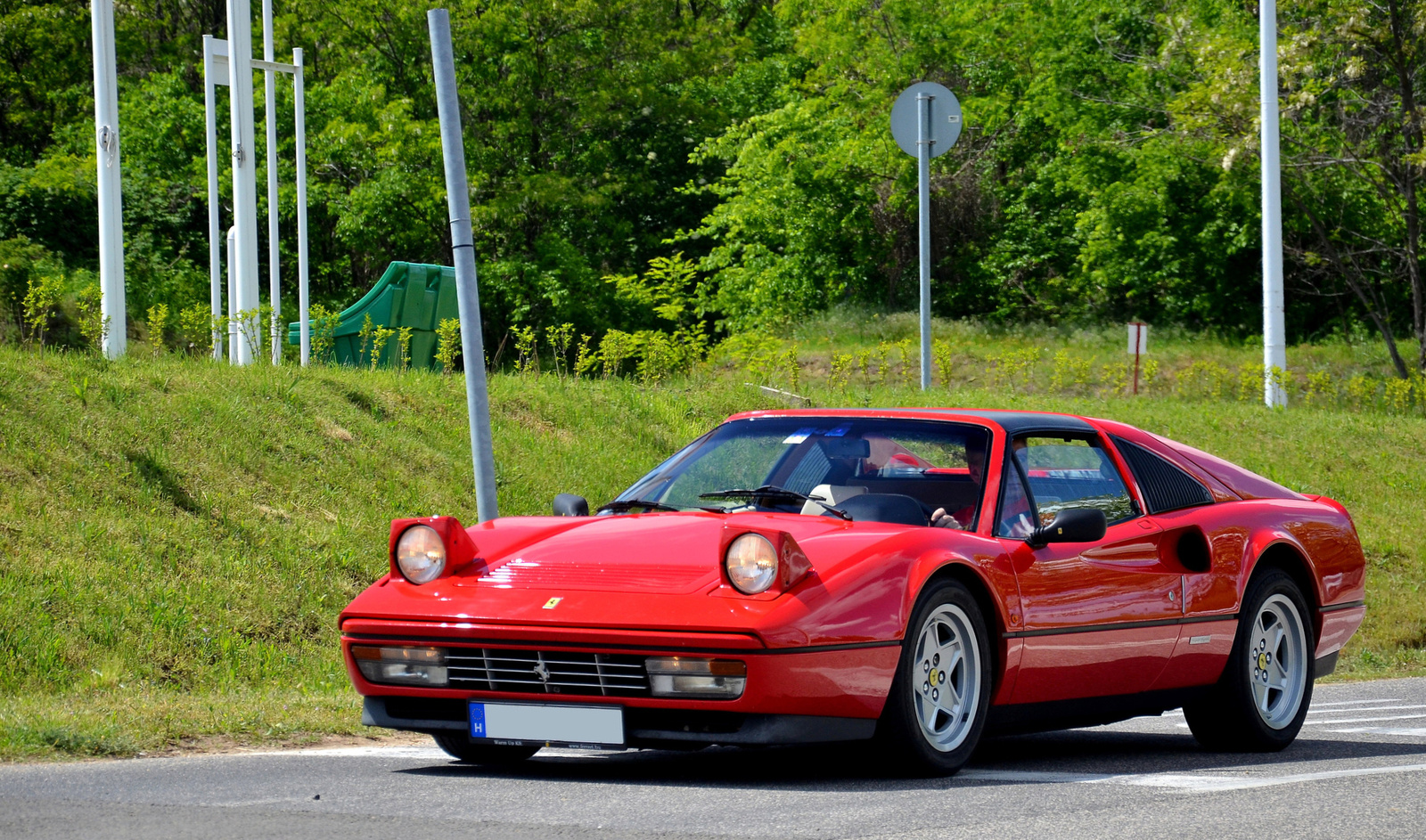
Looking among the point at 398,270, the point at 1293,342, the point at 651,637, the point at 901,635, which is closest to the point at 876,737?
the point at 901,635

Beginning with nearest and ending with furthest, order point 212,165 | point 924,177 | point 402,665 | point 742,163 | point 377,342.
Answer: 1. point 402,665
2. point 924,177
3. point 377,342
4. point 212,165
5. point 742,163

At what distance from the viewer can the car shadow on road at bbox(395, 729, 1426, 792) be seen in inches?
216

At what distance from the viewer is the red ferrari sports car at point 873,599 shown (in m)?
5.14

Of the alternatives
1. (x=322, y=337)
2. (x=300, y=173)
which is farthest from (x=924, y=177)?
(x=300, y=173)

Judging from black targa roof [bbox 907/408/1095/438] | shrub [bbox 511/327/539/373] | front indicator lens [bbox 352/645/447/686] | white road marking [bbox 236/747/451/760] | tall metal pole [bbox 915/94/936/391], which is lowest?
white road marking [bbox 236/747/451/760]

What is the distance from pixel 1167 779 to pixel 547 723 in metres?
2.18

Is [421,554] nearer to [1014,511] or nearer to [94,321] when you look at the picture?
[1014,511]

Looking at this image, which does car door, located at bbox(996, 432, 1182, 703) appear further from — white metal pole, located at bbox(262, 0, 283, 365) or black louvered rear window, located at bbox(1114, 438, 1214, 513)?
white metal pole, located at bbox(262, 0, 283, 365)

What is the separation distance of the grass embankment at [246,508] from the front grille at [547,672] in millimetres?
1742

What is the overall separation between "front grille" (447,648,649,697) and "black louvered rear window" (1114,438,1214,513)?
2.68 meters

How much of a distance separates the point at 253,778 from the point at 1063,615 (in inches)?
113

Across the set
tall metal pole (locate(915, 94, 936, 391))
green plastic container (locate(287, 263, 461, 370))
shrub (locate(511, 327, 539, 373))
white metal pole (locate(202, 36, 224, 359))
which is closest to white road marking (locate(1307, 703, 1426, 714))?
tall metal pole (locate(915, 94, 936, 391))

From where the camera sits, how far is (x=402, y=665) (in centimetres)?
545

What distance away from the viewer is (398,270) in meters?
19.2
